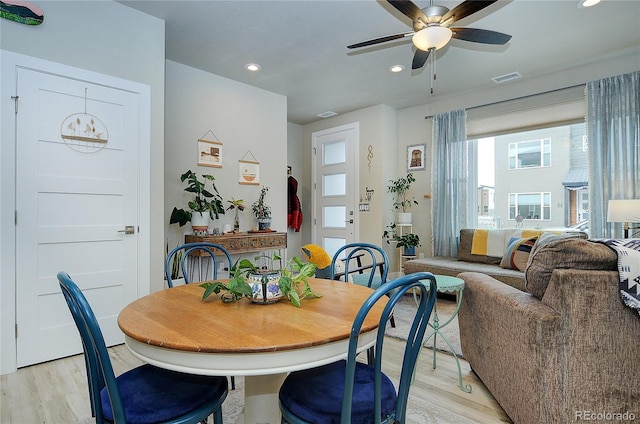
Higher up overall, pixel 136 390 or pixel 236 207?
pixel 236 207

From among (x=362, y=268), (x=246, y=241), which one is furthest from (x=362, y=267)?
(x=246, y=241)

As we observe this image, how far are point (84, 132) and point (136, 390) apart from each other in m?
2.23

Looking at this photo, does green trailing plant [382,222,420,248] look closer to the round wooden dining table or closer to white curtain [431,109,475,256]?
white curtain [431,109,475,256]

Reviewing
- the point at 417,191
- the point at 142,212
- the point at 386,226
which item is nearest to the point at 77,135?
the point at 142,212

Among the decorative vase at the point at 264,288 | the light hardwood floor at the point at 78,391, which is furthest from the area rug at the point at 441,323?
the decorative vase at the point at 264,288

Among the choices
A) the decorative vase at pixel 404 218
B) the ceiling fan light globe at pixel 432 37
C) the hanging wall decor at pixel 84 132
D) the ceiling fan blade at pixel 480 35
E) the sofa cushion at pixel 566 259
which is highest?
the ceiling fan blade at pixel 480 35

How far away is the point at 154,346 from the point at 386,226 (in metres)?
4.55

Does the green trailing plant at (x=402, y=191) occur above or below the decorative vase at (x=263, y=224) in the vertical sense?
above

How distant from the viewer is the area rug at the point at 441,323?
9.38 ft

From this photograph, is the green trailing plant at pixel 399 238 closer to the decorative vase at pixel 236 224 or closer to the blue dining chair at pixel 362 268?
the blue dining chair at pixel 362 268

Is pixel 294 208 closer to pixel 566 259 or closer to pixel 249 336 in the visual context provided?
pixel 566 259

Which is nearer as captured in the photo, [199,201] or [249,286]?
[249,286]

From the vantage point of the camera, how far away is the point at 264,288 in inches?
53.5

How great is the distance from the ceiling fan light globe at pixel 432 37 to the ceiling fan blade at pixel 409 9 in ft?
0.27
